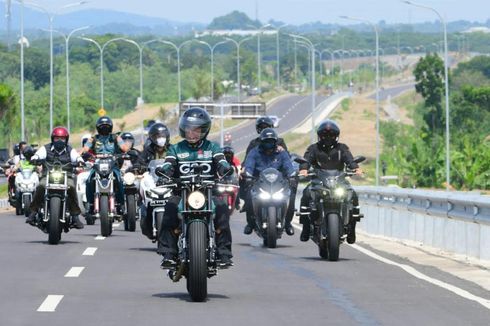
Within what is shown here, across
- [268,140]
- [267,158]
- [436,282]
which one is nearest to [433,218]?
[267,158]

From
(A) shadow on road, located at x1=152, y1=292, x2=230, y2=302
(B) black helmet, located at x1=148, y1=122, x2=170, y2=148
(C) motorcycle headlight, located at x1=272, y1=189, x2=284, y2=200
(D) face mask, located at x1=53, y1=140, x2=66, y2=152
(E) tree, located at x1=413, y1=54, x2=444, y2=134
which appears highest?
(E) tree, located at x1=413, y1=54, x2=444, y2=134

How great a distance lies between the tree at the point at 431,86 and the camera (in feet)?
415

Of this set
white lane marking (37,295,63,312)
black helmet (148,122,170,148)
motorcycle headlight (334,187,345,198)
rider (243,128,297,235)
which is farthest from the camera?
rider (243,128,297,235)

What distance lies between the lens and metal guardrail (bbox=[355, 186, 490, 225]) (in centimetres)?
2302

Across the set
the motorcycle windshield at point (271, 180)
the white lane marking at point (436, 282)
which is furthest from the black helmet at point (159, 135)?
the white lane marking at point (436, 282)

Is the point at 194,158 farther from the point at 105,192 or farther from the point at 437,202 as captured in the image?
the point at 437,202

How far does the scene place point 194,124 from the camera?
52.0 ft

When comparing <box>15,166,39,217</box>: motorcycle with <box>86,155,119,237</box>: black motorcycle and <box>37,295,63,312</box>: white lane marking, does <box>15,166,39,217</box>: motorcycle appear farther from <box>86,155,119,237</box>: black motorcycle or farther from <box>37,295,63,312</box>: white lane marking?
<box>37,295,63,312</box>: white lane marking

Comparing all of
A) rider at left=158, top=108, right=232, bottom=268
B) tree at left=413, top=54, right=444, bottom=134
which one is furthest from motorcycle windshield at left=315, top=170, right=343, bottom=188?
tree at left=413, top=54, right=444, bottom=134

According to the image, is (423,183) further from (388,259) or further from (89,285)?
(89,285)

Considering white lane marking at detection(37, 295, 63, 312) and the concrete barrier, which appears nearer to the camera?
white lane marking at detection(37, 295, 63, 312)

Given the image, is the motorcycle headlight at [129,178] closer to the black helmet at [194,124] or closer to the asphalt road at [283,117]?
the black helmet at [194,124]

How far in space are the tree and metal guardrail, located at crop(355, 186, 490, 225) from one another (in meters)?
92.2

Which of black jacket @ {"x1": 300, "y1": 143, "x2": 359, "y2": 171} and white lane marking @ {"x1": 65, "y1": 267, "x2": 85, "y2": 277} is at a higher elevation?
black jacket @ {"x1": 300, "y1": 143, "x2": 359, "y2": 171}
